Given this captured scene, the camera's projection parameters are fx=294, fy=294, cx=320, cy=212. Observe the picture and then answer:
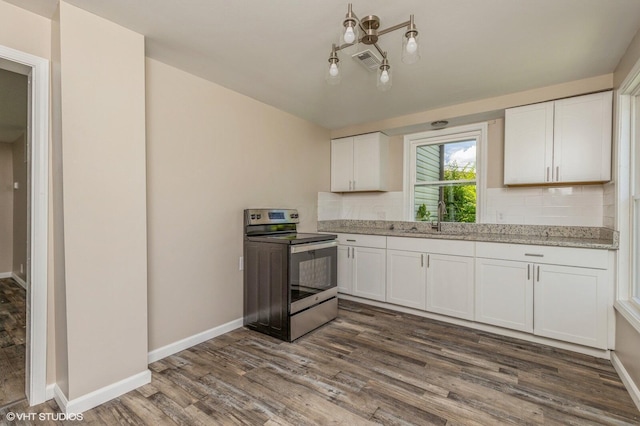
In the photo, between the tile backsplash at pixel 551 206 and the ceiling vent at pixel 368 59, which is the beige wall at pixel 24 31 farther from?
the tile backsplash at pixel 551 206

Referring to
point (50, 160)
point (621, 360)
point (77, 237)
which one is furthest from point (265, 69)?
point (621, 360)

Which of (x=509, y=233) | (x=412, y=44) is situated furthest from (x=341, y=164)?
(x=412, y=44)

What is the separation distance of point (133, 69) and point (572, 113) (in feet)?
11.9

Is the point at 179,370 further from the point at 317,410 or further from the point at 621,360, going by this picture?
the point at 621,360

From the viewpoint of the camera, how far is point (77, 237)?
1719mm

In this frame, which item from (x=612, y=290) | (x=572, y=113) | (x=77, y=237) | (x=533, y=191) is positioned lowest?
(x=612, y=290)

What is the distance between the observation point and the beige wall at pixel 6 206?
455cm

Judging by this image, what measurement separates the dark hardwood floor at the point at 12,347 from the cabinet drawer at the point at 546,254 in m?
3.75

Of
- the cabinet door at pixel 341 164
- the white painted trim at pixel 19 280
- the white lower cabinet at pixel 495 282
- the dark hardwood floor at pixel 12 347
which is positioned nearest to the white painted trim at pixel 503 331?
the white lower cabinet at pixel 495 282

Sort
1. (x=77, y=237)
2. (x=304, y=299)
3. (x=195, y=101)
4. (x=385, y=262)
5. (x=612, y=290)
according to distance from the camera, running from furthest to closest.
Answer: (x=385, y=262) → (x=304, y=299) → (x=195, y=101) → (x=612, y=290) → (x=77, y=237)

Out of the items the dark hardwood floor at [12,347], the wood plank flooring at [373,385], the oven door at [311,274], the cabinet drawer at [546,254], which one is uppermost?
the cabinet drawer at [546,254]

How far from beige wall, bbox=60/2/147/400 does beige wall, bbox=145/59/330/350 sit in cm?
34

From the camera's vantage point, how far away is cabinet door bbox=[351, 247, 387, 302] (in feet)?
11.6

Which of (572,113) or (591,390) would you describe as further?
(572,113)
